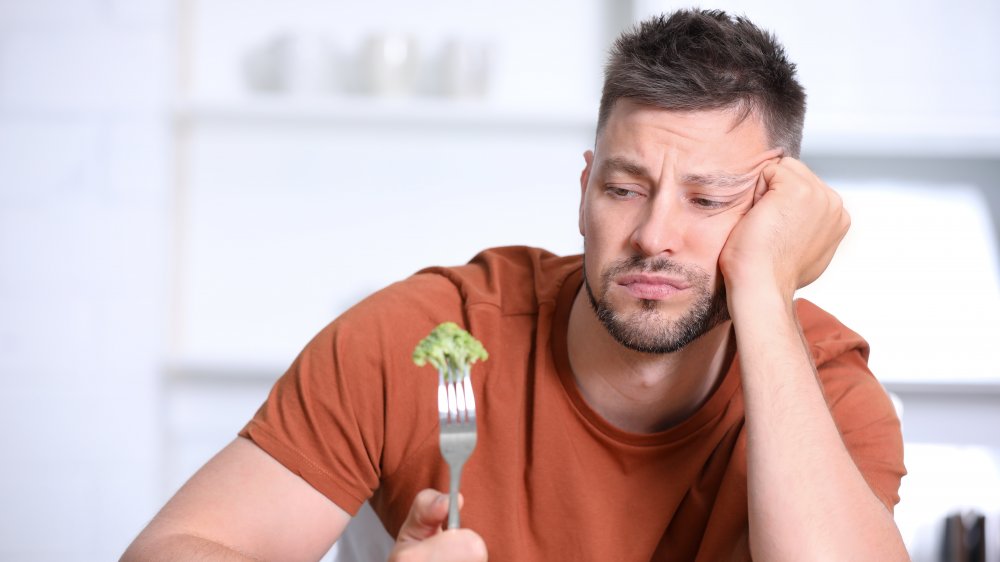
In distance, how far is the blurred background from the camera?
3049 millimetres

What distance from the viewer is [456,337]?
1126 mm

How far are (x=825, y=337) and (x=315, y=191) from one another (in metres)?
1.92

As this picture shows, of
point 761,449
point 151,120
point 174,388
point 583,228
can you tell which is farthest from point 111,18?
point 761,449

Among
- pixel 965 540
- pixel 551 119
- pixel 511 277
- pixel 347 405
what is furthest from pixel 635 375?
pixel 551 119

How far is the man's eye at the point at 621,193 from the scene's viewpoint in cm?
156

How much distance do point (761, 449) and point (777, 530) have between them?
0.35 ft

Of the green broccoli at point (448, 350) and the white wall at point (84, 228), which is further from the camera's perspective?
the white wall at point (84, 228)

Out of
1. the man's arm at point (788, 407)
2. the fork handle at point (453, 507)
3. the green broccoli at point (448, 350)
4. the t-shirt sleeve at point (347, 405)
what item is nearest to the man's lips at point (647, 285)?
the man's arm at point (788, 407)

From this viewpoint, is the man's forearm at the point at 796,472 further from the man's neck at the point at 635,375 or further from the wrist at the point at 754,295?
the man's neck at the point at 635,375

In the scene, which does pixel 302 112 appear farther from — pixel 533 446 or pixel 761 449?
pixel 761 449

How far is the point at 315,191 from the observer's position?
10.8 ft

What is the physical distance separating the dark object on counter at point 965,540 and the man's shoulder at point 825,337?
39.1 inches

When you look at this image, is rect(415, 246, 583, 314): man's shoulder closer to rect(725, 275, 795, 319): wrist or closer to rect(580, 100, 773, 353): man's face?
rect(580, 100, 773, 353): man's face

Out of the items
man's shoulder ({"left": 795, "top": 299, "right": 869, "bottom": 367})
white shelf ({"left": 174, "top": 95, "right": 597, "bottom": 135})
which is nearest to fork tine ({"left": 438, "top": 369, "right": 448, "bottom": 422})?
man's shoulder ({"left": 795, "top": 299, "right": 869, "bottom": 367})
